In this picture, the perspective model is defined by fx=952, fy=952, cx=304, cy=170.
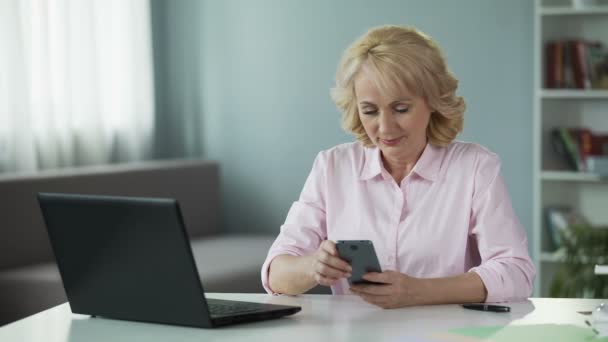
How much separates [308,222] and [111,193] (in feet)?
7.00

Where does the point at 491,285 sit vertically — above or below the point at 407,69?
below

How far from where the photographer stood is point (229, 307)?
1.76 m

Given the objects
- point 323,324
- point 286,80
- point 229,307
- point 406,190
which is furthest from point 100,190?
point 323,324

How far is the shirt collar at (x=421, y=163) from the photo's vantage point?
2.15m

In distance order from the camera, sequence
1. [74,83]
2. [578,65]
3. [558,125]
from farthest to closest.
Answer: [74,83]
[558,125]
[578,65]

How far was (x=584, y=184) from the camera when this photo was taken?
14.5 ft

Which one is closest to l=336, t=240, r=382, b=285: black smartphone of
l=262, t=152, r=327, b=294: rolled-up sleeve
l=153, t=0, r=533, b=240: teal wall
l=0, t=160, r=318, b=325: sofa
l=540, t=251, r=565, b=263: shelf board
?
l=262, t=152, r=327, b=294: rolled-up sleeve

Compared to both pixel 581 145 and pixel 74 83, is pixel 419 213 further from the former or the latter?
pixel 74 83

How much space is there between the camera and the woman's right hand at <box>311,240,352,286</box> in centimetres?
179

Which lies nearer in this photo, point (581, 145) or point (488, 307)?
point (488, 307)

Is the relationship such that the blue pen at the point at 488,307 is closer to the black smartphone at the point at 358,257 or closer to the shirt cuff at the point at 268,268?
the black smartphone at the point at 358,257

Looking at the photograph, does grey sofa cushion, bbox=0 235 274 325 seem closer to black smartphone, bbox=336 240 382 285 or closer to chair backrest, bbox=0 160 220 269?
chair backrest, bbox=0 160 220 269

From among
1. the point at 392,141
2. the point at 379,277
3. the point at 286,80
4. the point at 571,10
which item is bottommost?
the point at 379,277

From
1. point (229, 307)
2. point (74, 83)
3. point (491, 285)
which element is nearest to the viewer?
point (229, 307)
